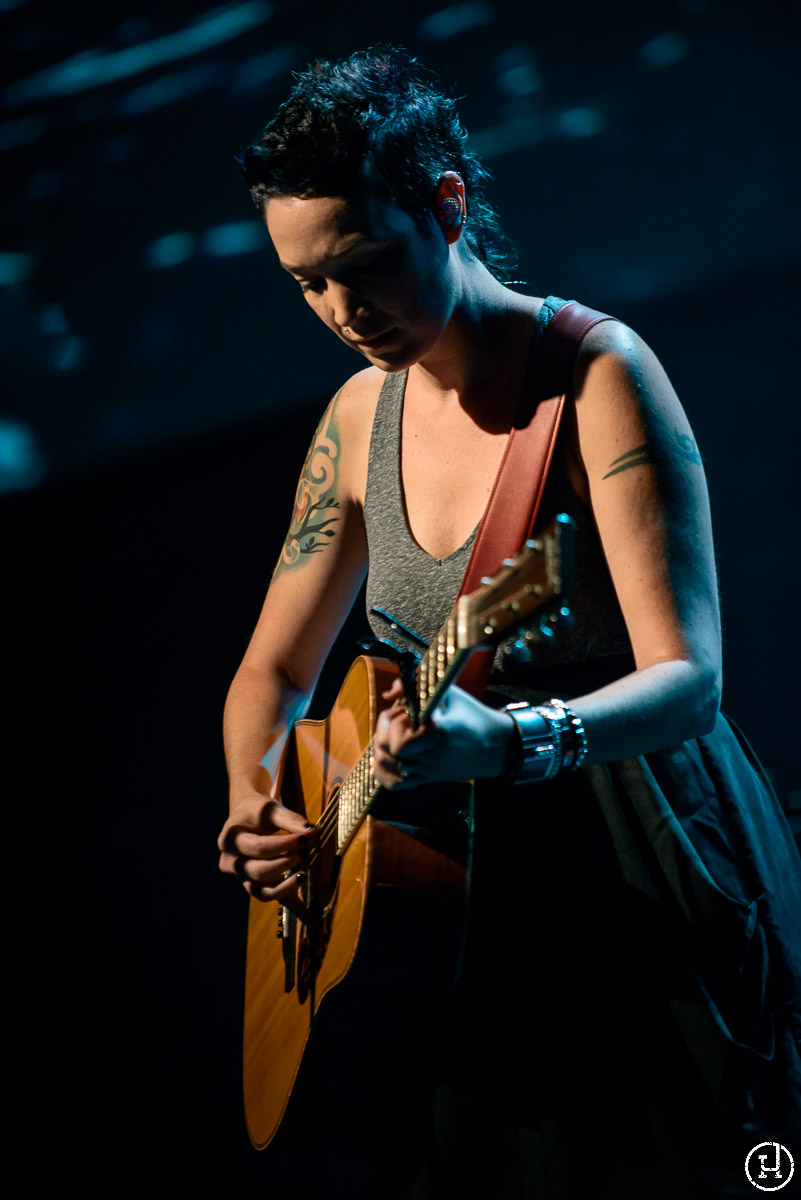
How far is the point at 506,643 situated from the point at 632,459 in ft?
0.95

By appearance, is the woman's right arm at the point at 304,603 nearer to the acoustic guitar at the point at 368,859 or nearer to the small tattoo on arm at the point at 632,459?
the acoustic guitar at the point at 368,859

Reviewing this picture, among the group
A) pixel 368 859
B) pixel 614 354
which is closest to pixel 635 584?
pixel 614 354

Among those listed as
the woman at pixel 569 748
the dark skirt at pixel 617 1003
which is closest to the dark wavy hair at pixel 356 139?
the woman at pixel 569 748

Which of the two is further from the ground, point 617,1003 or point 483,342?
point 483,342

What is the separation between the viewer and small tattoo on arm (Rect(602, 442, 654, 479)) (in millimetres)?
1119

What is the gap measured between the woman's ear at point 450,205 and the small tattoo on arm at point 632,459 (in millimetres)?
454

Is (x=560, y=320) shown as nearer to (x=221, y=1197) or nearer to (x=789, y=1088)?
(x=789, y=1088)

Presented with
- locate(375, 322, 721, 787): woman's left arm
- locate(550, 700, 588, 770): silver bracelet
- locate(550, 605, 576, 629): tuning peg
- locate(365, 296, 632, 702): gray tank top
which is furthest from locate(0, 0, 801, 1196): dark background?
locate(550, 605, 576, 629): tuning peg

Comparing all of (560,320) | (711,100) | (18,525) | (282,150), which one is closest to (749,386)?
(711,100)

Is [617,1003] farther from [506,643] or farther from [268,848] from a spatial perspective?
[268,848]

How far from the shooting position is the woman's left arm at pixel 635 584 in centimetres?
94

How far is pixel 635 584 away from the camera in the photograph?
3.55ft

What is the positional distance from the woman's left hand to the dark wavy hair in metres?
0.70

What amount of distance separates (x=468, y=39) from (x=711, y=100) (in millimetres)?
559
